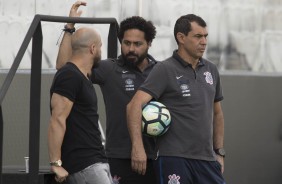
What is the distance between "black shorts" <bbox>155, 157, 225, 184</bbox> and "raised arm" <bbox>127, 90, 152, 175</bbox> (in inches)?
6.1

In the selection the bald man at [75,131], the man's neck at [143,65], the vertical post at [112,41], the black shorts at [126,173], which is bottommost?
the black shorts at [126,173]

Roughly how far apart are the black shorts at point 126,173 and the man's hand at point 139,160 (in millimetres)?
379

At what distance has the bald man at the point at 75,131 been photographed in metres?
6.47

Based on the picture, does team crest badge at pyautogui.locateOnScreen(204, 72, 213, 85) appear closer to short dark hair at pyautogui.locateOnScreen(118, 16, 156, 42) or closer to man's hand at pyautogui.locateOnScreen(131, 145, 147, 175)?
short dark hair at pyautogui.locateOnScreen(118, 16, 156, 42)

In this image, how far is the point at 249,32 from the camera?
1066 centimetres

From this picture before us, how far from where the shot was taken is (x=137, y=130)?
23.0 feet

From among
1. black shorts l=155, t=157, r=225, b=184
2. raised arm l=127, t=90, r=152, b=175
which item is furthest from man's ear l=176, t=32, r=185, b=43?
black shorts l=155, t=157, r=225, b=184

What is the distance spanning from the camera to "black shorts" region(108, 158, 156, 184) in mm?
7406

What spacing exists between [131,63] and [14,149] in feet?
6.60

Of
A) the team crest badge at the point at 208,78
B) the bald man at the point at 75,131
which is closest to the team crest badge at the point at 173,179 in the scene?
the bald man at the point at 75,131

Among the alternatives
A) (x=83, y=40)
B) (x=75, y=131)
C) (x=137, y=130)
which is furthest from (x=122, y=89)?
(x=75, y=131)

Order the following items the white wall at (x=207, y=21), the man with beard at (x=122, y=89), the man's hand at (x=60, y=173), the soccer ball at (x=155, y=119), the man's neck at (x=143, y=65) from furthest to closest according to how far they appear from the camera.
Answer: the white wall at (x=207, y=21), the man's neck at (x=143, y=65), the man with beard at (x=122, y=89), the soccer ball at (x=155, y=119), the man's hand at (x=60, y=173)

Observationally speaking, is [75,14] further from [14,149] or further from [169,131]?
[14,149]

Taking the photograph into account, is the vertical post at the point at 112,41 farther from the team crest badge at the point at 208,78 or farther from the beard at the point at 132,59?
the team crest badge at the point at 208,78
